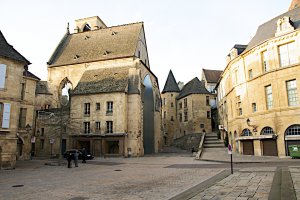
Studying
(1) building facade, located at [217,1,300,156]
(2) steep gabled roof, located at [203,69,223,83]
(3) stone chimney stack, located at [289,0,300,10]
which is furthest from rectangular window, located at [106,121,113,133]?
(2) steep gabled roof, located at [203,69,223,83]

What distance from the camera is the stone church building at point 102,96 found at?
99.9ft

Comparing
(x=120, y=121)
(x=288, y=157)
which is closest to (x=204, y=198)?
(x=288, y=157)

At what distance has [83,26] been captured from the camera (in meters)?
49.6

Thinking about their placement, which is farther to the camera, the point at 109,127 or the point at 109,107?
the point at 109,107

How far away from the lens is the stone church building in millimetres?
30438

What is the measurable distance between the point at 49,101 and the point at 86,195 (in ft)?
113

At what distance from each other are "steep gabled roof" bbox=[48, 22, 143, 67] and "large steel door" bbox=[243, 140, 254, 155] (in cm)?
2004


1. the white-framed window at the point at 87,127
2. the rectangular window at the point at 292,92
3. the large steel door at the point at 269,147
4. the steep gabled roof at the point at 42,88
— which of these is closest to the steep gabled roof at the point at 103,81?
the white-framed window at the point at 87,127

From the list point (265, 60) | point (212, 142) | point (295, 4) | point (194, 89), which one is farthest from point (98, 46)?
point (295, 4)

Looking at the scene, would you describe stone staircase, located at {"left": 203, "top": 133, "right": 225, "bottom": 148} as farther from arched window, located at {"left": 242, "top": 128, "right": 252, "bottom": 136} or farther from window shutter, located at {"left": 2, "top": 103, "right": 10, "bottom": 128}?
window shutter, located at {"left": 2, "top": 103, "right": 10, "bottom": 128}

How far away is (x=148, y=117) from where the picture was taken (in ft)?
126

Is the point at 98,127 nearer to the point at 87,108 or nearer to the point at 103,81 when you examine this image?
the point at 87,108

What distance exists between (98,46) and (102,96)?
39.3ft

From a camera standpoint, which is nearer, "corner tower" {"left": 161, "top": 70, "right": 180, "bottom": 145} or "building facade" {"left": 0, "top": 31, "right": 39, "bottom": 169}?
"building facade" {"left": 0, "top": 31, "right": 39, "bottom": 169}
